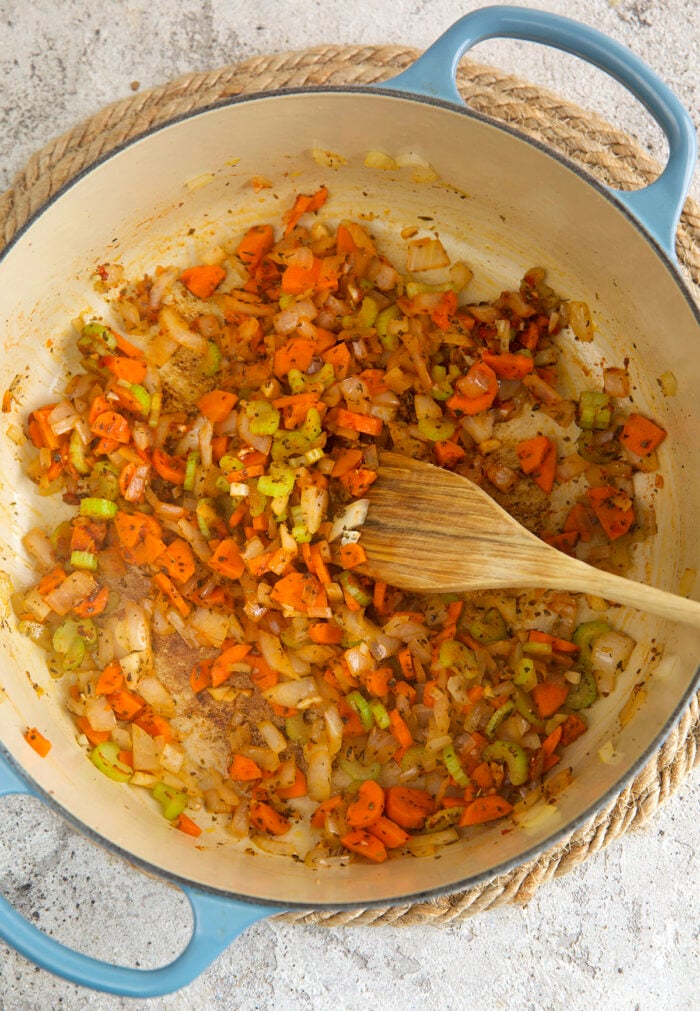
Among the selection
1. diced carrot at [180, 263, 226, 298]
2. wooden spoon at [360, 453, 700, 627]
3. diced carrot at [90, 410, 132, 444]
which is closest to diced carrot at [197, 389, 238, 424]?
diced carrot at [90, 410, 132, 444]

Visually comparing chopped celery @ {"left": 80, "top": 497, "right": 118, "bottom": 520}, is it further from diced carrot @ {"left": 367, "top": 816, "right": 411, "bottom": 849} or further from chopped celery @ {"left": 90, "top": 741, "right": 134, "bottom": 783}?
diced carrot @ {"left": 367, "top": 816, "right": 411, "bottom": 849}

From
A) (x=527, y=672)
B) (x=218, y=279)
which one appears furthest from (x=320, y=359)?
(x=527, y=672)

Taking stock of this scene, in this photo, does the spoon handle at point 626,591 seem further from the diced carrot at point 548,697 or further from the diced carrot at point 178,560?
the diced carrot at point 178,560

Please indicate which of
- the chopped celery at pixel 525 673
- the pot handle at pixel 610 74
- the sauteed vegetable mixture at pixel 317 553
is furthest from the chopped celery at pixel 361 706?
the pot handle at pixel 610 74

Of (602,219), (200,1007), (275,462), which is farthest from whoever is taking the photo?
(200,1007)

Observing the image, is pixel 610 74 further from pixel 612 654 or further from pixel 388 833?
pixel 388 833

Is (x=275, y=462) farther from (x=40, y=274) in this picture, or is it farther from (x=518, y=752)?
(x=518, y=752)
